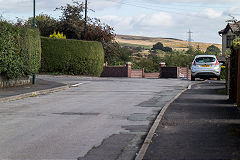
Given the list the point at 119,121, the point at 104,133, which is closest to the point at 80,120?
the point at 119,121

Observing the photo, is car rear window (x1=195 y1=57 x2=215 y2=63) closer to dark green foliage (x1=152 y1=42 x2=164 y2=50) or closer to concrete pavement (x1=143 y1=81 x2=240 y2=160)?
concrete pavement (x1=143 y1=81 x2=240 y2=160)

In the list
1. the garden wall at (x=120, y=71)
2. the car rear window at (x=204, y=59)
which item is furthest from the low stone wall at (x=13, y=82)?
the garden wall at (x=120, y=71)

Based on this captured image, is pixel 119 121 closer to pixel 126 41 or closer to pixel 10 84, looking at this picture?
pixel 10 84

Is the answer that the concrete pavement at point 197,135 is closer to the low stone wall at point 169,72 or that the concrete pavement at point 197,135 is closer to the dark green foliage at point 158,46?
the low stone wall at point 169,72

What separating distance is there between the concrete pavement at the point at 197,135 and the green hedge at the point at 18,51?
10362 millimetres

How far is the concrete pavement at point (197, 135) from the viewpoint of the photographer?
6.97m

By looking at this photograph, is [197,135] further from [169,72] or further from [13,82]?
[169,72]

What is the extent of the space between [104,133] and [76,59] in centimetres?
3123

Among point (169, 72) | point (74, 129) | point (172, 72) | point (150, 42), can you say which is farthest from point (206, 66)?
point (150, 42)

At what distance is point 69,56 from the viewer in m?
39.8

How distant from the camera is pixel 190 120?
10.8 meters

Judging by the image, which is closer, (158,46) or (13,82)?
(13,82)

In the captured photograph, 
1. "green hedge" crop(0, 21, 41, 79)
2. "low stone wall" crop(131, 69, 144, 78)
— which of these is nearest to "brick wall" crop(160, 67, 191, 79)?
"low stone wall" crop(131, 69, 144, 78)

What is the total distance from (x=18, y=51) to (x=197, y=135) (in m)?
15.8
